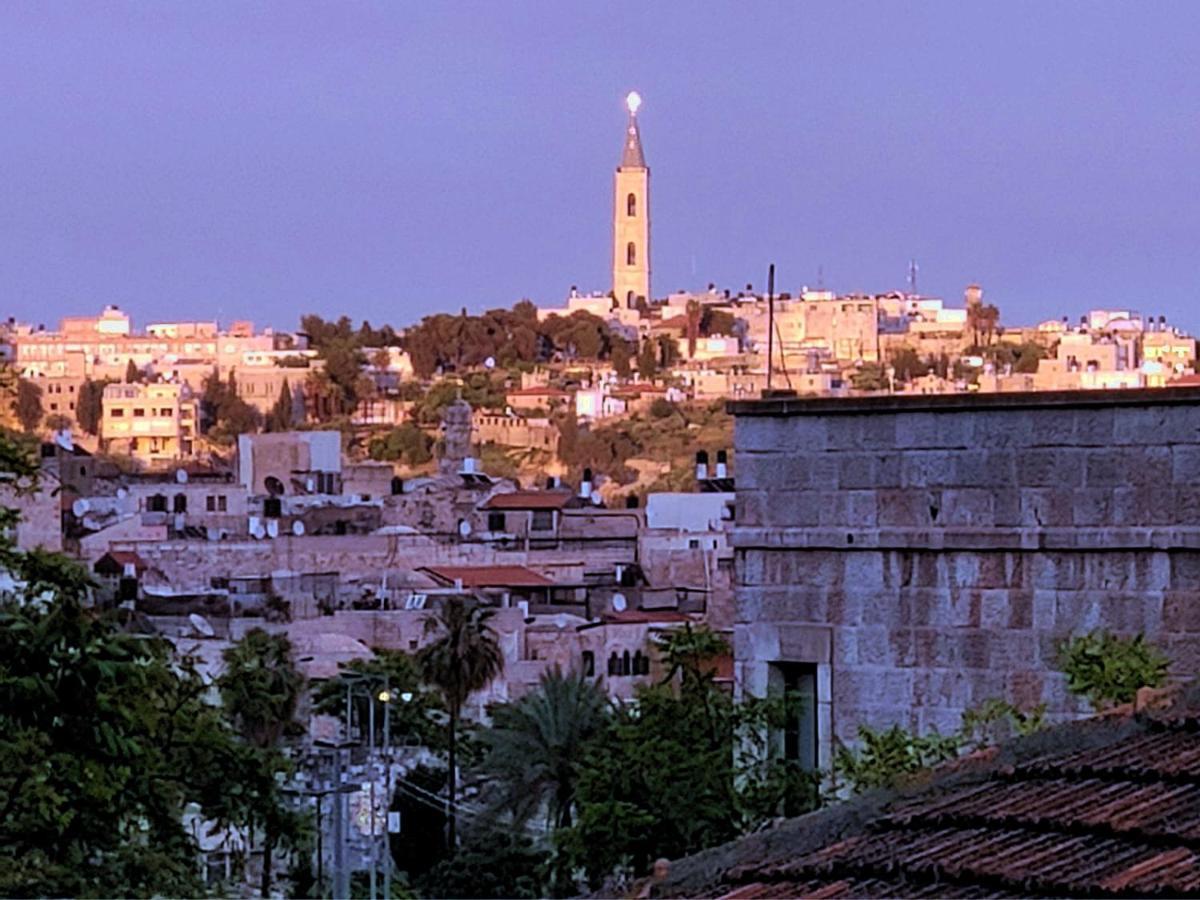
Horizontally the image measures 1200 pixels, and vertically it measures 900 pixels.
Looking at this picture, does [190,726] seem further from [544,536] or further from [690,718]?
[544,536]

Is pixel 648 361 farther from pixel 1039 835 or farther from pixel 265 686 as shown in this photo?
pixel 1039 835

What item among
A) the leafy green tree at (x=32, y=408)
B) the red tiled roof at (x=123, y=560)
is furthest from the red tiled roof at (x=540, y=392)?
the red tiled roof at (x=123, y=560)

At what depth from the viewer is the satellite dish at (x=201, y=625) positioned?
5806 cm

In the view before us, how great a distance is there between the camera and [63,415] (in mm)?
160625

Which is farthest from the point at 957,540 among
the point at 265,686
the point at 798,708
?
the point at 265,686

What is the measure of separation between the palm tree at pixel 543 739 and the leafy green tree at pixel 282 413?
4750 inches

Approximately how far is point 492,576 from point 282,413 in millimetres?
83289

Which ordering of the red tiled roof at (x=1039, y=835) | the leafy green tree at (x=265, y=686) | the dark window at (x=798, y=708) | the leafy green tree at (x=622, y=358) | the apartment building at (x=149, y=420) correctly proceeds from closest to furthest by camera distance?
the red tiled roof at (x=1039, y=835) < the dark window at (x=798, y=708) < the leafy green tree at (x=265, y=686) < the apartment building at (x=149, y=420) < the leafy green tree at (x=622, y=358)

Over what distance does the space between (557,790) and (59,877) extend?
2613cm

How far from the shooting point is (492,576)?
→ 77062 mm

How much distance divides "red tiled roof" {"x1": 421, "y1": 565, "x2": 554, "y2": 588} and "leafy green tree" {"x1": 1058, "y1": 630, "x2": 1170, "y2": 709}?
65.9m

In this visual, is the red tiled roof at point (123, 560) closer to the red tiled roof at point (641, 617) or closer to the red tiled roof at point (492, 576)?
the red tiled roof at point (492, 576)

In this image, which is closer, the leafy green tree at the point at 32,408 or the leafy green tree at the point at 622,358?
the leafy green tree at the point at 32,408

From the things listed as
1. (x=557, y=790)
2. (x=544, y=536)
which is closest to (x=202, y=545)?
(x=544, y=536)
